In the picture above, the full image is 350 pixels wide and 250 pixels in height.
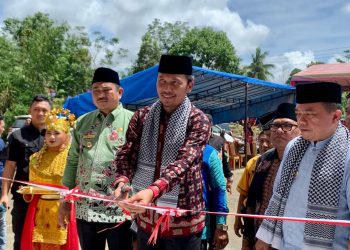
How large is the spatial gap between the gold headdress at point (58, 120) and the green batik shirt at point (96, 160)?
0.70 metres

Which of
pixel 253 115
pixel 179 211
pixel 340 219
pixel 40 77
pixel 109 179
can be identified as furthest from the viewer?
pixel 40 77

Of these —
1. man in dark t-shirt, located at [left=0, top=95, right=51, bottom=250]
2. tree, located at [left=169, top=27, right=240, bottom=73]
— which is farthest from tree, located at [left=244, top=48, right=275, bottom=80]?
man in dark t-shirt, located at [left=0, top=95, right=51, bottom=250]

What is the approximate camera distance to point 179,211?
2145 mm

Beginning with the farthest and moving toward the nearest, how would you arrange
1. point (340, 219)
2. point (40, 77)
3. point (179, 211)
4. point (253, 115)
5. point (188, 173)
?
point (40, 77), point (253, 115), point (188, 173), point (179, 211), point (340, 219)

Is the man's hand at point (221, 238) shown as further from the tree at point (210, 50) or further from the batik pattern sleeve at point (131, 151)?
the tree at point (210, 50)

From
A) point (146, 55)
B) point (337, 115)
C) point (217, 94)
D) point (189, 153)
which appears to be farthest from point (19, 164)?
point (146, 55)

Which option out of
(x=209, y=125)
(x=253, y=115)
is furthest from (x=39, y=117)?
(x=253, y=115)

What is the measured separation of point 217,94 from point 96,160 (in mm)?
9009

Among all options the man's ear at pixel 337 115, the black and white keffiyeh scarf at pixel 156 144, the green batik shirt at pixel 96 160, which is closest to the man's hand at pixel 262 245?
the black and white keffiyeh scarf at pixel 156 144

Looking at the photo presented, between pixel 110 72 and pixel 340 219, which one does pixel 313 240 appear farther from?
pixel 110 72

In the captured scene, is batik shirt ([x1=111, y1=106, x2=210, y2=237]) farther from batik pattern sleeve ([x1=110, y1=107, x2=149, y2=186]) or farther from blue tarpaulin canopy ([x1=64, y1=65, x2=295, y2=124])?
blue tarpaulin canopy ([x1=64, y1=65, x2=295, y2=124])

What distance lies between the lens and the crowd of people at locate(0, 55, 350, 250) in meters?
1.99

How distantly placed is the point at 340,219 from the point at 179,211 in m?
0.79

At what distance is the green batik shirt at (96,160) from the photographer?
9.58 ft
